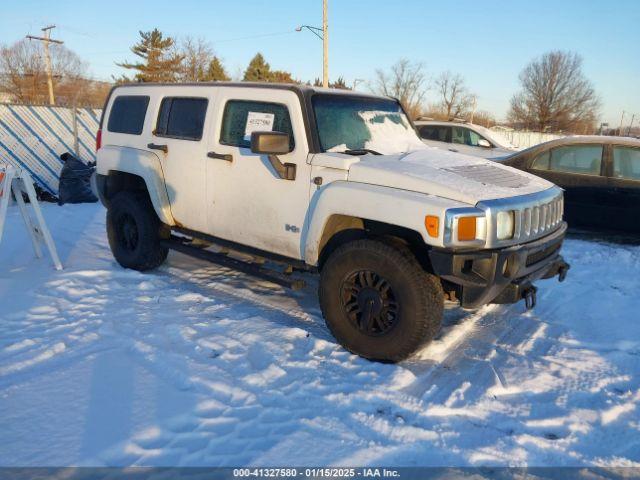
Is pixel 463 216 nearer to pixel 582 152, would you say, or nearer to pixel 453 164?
pixel 453 164

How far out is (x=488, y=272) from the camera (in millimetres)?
3070

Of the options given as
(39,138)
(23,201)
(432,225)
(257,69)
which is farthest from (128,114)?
(257,69)

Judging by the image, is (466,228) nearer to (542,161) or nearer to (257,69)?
(542,161)

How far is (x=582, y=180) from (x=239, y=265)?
510 centimetres

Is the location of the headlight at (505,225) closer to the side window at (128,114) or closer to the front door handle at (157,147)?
the front door handle at (157,147)

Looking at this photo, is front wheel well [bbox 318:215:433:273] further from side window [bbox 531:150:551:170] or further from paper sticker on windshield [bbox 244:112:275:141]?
side window [bbox 531:150:551:170]

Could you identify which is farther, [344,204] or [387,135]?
[387,135]

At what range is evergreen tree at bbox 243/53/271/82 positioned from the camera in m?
42.3

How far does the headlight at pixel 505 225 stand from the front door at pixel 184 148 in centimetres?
270

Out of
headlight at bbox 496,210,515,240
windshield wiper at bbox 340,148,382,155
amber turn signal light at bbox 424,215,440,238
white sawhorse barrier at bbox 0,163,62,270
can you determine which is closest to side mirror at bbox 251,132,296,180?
windshield wiper at bbox 340,148,382,155

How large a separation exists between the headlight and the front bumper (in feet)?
0.31

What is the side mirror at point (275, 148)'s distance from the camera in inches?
140

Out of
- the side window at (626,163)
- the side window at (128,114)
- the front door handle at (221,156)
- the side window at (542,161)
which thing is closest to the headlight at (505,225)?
the front door handle at (221,156)

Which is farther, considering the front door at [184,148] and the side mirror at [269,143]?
the front door at [184,148]
